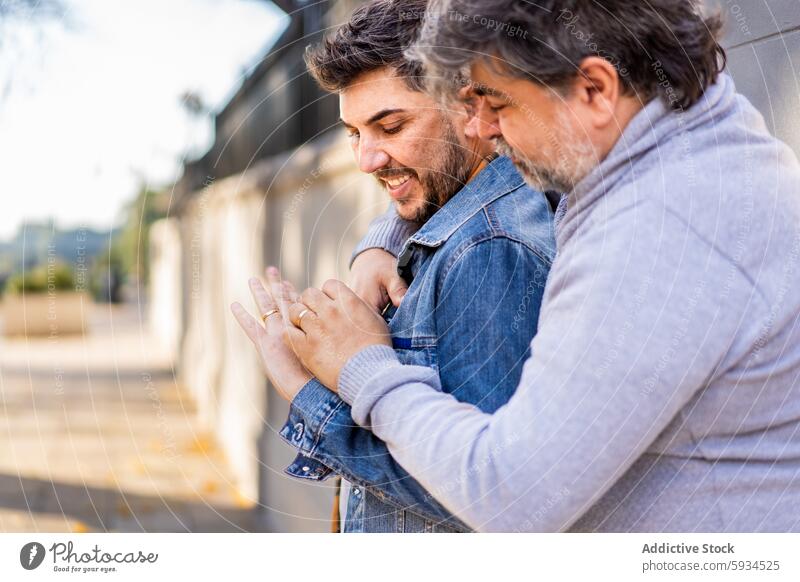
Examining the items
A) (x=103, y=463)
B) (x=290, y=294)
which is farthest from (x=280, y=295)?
(x=103, y=463)

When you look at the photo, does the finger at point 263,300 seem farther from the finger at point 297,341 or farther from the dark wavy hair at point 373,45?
the dark wavy hair at point 373,45

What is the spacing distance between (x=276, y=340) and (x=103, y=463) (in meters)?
2.95

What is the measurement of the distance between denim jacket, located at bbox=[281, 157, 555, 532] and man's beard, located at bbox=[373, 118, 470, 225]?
2.7 inches

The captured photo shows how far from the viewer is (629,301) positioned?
1.96ft

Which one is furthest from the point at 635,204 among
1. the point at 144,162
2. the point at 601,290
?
the point at 144,162

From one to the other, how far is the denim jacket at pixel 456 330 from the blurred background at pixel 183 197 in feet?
1.28

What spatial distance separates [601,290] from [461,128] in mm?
329

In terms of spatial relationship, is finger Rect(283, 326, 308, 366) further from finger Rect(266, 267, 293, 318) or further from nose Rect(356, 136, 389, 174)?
nose Rect(356, 136, 389, 174)

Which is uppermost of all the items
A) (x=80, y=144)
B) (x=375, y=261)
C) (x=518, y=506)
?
(x=80, y=144)

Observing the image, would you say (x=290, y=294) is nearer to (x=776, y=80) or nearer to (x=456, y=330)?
(x=456, y=330)

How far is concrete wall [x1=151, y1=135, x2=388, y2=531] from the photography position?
208 centimetres

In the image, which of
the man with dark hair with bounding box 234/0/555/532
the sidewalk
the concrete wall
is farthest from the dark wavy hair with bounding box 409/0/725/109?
the sidewalk

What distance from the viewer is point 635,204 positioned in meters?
0.62
